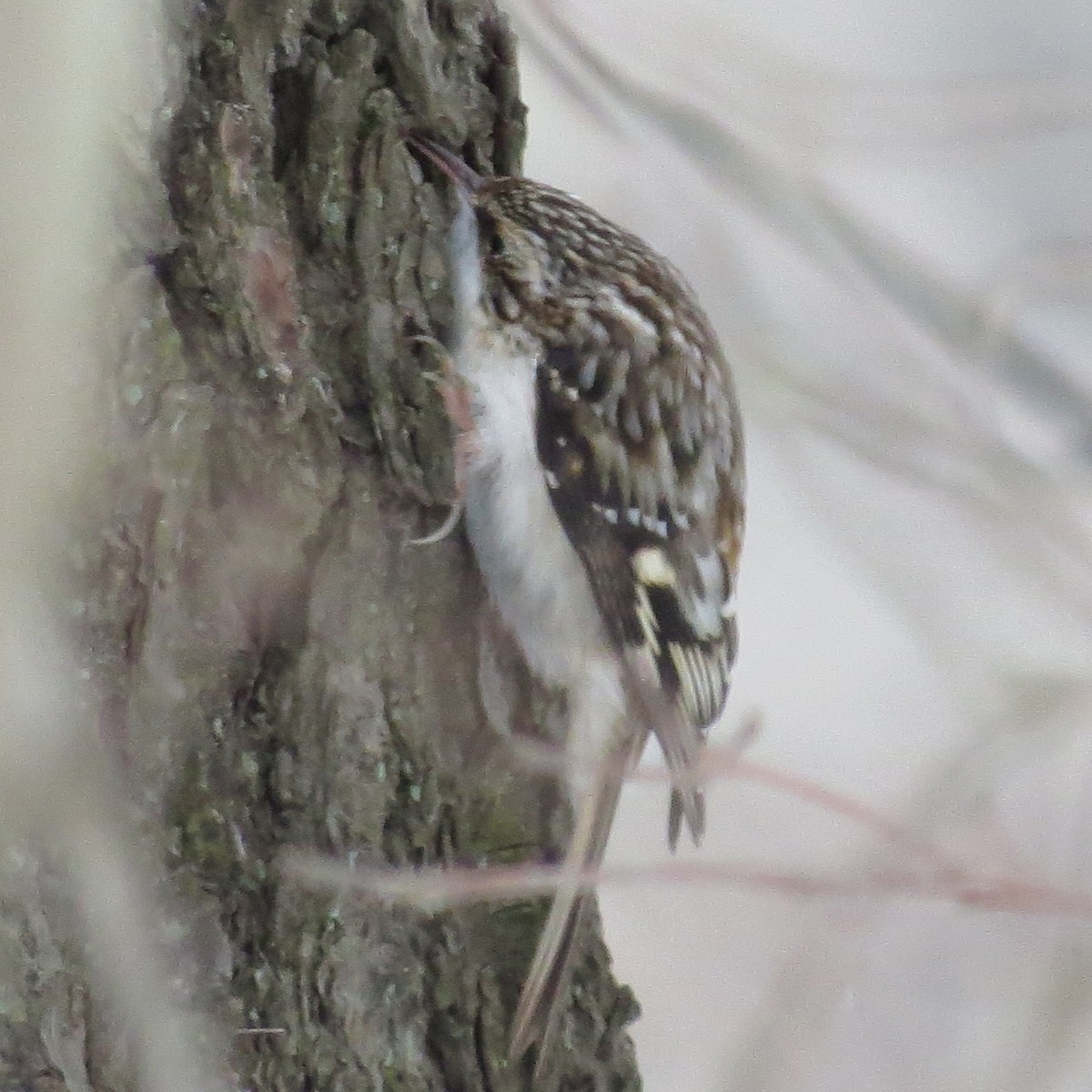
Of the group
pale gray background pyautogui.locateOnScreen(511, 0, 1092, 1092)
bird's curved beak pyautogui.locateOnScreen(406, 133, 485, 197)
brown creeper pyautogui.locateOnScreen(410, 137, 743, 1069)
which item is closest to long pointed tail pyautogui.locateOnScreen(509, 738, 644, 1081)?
brown creeper pyautogui.locateOnScreen(410, 137, 743, 1069)

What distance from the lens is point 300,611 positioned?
3.77ft

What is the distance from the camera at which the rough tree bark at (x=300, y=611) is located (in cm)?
104

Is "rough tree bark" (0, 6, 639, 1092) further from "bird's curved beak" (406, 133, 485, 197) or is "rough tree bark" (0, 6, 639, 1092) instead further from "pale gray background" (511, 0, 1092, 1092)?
"pale gray background" (511, 0, 1092, 1092)

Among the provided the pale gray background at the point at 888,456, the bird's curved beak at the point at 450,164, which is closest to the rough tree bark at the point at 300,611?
the bird's curved beak at the point at 450,164

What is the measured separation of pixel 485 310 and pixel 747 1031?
3.61 feet

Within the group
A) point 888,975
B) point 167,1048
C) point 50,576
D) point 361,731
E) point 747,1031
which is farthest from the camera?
point 888,975

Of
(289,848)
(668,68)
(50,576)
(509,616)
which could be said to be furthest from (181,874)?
(668,68)

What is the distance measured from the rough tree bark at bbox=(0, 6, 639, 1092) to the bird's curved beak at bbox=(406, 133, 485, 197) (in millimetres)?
16

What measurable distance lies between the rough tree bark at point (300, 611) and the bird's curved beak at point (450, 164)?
16 millimetres

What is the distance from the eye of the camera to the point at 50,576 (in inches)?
35.4

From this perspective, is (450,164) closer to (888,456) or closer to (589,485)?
(589,485)

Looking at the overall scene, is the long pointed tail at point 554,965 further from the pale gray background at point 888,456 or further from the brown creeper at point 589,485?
the pale gray background at point 888,456

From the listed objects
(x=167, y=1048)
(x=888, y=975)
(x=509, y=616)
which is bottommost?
(x=888, y=975)

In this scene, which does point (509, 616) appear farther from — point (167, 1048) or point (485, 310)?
point (167, 1048)
